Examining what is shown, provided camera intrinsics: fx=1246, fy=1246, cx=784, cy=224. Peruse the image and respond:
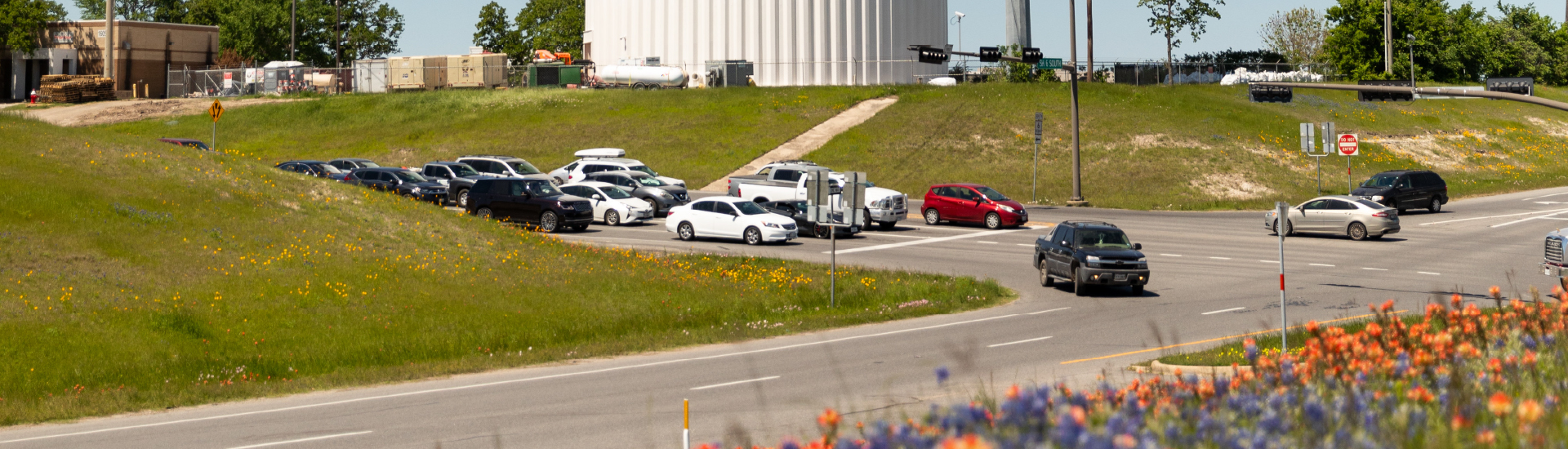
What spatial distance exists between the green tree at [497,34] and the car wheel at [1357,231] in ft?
309

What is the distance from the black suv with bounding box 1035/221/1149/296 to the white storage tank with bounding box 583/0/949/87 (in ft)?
186

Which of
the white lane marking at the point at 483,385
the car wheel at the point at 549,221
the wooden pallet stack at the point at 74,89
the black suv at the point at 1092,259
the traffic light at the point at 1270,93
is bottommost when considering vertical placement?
the white lane marking at the point at 483,385

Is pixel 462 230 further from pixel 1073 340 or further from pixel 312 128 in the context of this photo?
pixel 312 128

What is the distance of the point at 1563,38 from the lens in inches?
4449

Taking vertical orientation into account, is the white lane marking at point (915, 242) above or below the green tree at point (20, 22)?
below

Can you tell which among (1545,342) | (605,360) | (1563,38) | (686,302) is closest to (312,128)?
(686,302)

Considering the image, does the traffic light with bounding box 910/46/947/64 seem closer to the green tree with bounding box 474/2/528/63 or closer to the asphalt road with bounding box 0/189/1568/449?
the asphalt road with bounding box 0/189/1568/449

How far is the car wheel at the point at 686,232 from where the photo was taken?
37375 millimetres

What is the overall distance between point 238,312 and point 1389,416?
2054 centimetres

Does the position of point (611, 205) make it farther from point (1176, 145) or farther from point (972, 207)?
point (1176, 145)

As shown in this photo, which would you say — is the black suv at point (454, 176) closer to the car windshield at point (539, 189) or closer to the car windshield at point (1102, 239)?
the car windshield at point (539, 189)

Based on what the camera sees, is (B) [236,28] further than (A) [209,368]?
→ Yes

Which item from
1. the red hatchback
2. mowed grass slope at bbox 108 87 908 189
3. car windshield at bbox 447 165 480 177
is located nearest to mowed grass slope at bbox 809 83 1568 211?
mowed grass slope at bbox 108 87 908 189

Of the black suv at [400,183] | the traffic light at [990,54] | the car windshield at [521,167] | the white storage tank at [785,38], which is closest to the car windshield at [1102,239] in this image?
the traffic light at [990,54]
